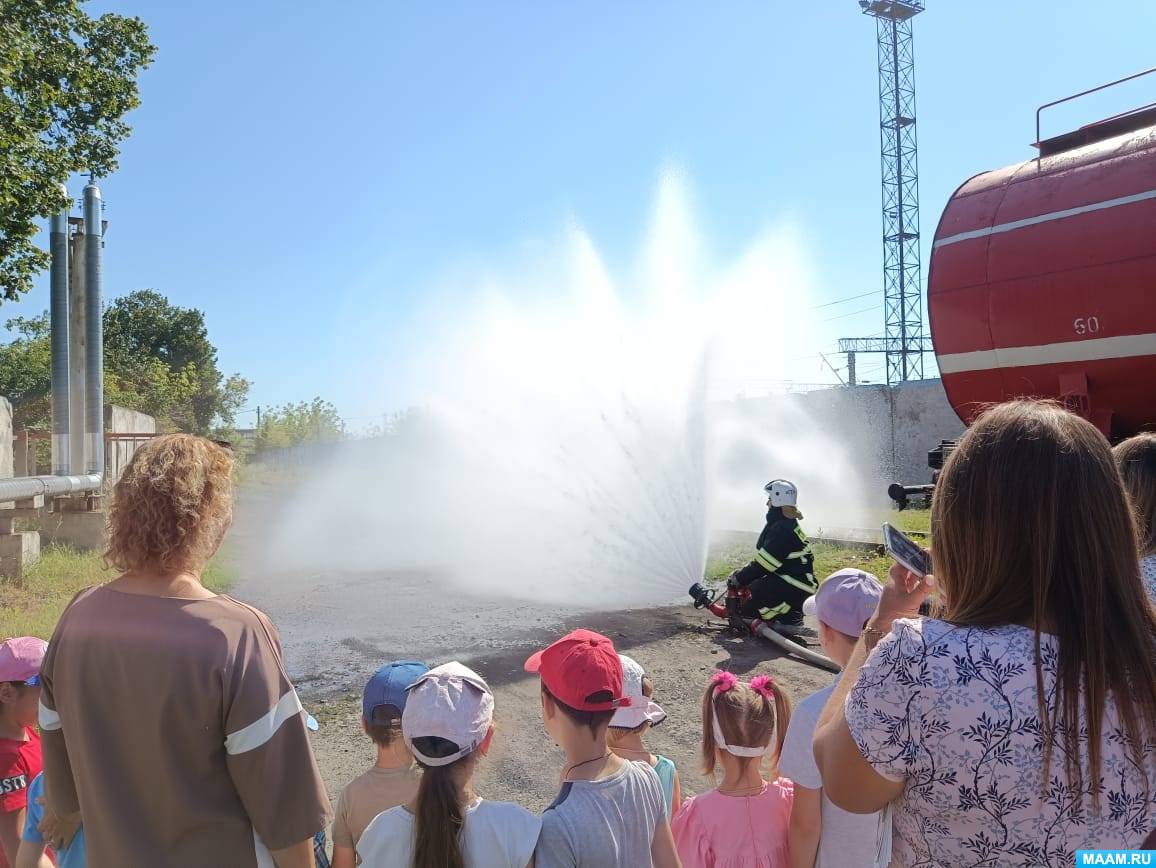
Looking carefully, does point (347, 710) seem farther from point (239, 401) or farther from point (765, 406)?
point (239, 401)

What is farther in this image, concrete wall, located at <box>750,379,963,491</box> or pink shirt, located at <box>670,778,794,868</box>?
concrete wall, located at <box>750,379,963,491</box>

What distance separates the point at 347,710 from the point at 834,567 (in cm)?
740

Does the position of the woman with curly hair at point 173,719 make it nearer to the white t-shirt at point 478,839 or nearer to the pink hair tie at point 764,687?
the white t-shirt at point 478,839

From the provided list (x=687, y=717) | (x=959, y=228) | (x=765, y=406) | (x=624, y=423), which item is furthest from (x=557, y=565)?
(x=765, y=406)

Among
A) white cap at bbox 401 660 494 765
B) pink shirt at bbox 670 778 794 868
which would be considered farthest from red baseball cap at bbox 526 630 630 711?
pink shirt at bbox 670 778 794 868

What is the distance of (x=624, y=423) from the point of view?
12.2 meters

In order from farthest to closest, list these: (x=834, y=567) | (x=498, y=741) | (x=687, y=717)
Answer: (x=834, y=567) → (x=687, y=717) → (x=498, y=741)

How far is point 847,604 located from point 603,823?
1293mm

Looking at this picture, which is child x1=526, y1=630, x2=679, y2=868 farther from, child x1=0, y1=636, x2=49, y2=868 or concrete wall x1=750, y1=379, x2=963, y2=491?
concrete wall x1=750, y1=379, x2=963, y2=491

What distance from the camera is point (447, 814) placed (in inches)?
83.4

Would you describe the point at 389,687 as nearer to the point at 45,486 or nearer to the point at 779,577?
the point at 779,577

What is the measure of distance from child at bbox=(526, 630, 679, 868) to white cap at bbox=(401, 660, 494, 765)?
0.23 metres

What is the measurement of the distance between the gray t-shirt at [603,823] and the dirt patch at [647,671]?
238 cm

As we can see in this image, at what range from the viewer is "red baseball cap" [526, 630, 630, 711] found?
7.70 ft
